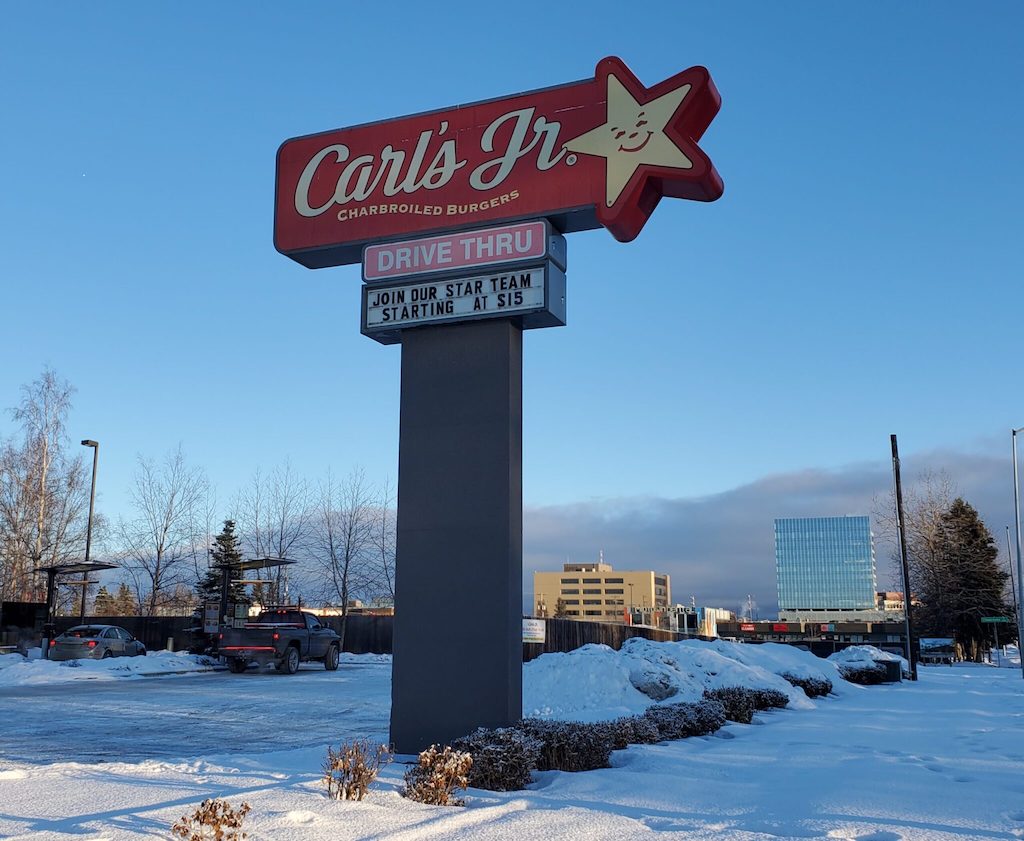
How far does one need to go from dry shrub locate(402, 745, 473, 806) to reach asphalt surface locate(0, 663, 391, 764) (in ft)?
13.0

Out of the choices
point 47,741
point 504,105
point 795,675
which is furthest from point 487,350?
point 795,675

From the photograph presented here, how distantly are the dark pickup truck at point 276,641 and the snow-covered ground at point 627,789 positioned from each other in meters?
8.81

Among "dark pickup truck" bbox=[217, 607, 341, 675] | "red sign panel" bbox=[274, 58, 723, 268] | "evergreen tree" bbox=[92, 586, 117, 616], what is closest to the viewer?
"red sign panel" bbox=[274, 58, 723, 268]

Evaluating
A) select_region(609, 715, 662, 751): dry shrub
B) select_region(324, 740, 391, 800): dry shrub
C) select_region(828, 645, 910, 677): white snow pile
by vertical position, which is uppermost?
select_region(324, 740, 391, 800): dry shrub

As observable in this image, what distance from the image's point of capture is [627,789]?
373 inches

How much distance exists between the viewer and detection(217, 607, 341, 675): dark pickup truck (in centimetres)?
2758

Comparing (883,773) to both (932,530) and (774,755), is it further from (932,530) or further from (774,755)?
(932,530)

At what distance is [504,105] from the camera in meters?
13.0

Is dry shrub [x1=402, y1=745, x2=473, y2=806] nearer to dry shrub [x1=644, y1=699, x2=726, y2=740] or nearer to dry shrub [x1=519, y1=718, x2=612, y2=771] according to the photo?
dry shrub [x1=519, y1=718, x2=612, y2=771]

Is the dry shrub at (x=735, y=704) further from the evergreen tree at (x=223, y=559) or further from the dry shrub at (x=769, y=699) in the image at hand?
the evergreen tree at (x=223, y=559)

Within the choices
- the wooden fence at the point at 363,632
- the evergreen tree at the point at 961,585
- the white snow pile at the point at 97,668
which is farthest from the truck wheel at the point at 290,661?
the evergreen tree at the point at 961,585

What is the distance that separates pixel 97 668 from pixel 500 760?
22179mm

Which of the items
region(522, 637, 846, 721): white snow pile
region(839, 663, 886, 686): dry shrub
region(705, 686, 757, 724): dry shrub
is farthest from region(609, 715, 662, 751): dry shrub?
region(839, 663, 886, 686): dry shrub

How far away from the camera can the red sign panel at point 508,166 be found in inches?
472
